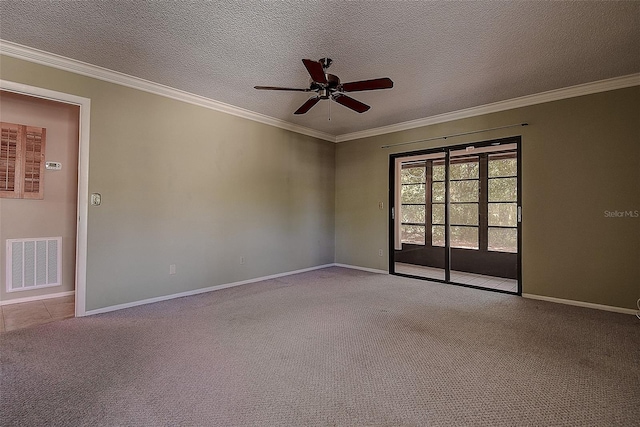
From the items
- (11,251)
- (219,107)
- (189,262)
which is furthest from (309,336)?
(11,251)

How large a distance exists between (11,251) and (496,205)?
698 cm

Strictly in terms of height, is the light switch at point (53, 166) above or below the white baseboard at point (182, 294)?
Answer: above

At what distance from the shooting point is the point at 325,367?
86.4 inches

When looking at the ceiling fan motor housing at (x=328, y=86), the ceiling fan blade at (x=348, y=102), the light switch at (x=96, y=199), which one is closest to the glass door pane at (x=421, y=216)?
the ceiling fan blade at (x=348, y=102)

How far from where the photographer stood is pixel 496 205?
5.02 meters

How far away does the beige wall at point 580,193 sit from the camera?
342cm

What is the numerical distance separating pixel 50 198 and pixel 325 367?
4388mm

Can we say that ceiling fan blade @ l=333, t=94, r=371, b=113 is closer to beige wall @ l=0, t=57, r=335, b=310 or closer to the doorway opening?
beige wall @ l=0, t=57, r=335, b=310

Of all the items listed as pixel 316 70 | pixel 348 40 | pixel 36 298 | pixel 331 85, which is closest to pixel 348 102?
pixel 331 85

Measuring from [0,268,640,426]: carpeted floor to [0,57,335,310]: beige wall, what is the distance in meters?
0.54

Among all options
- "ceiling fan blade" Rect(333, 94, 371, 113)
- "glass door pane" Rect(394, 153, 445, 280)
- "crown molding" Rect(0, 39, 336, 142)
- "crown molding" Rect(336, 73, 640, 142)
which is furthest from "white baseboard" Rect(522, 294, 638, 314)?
"crown molding" Rect(0, 39, 336, 142)

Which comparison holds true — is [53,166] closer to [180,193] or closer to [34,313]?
[180,193]

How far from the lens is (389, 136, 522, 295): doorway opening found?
15.9 ft

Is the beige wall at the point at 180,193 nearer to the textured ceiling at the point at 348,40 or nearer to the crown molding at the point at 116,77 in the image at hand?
the crown molding at the point at 116,77
